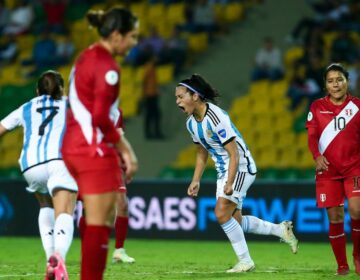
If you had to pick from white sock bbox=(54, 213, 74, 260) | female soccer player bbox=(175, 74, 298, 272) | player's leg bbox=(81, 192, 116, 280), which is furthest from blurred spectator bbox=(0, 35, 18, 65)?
player's leg bbox=(81, 192, 116, 280)

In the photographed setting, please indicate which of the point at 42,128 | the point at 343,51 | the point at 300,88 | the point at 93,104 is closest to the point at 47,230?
the point at 42,128

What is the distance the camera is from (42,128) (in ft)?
26.2

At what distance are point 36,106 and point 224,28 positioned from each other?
12.9 metres

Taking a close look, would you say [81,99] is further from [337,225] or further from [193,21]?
[193,21]

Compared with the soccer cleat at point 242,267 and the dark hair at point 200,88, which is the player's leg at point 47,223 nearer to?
the dark hair at point 200,88

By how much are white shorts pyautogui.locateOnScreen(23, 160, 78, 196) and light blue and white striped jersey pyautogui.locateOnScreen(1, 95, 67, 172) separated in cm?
5

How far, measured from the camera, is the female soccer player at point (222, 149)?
29.6 ft

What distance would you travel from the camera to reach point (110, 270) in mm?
9445

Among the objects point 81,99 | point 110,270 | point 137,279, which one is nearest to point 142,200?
point 110,270

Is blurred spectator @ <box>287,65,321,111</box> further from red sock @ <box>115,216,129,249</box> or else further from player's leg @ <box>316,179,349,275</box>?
player's leg @ <box>316,179,349,275</box>

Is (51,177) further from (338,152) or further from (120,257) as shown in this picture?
(120,257)

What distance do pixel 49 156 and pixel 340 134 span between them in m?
2.74

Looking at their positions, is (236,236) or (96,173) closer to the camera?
(96,173)

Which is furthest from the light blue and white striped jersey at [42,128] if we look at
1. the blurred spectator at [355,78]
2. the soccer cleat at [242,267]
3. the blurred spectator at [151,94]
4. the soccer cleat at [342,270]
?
the blurred spectator at [151,94]
